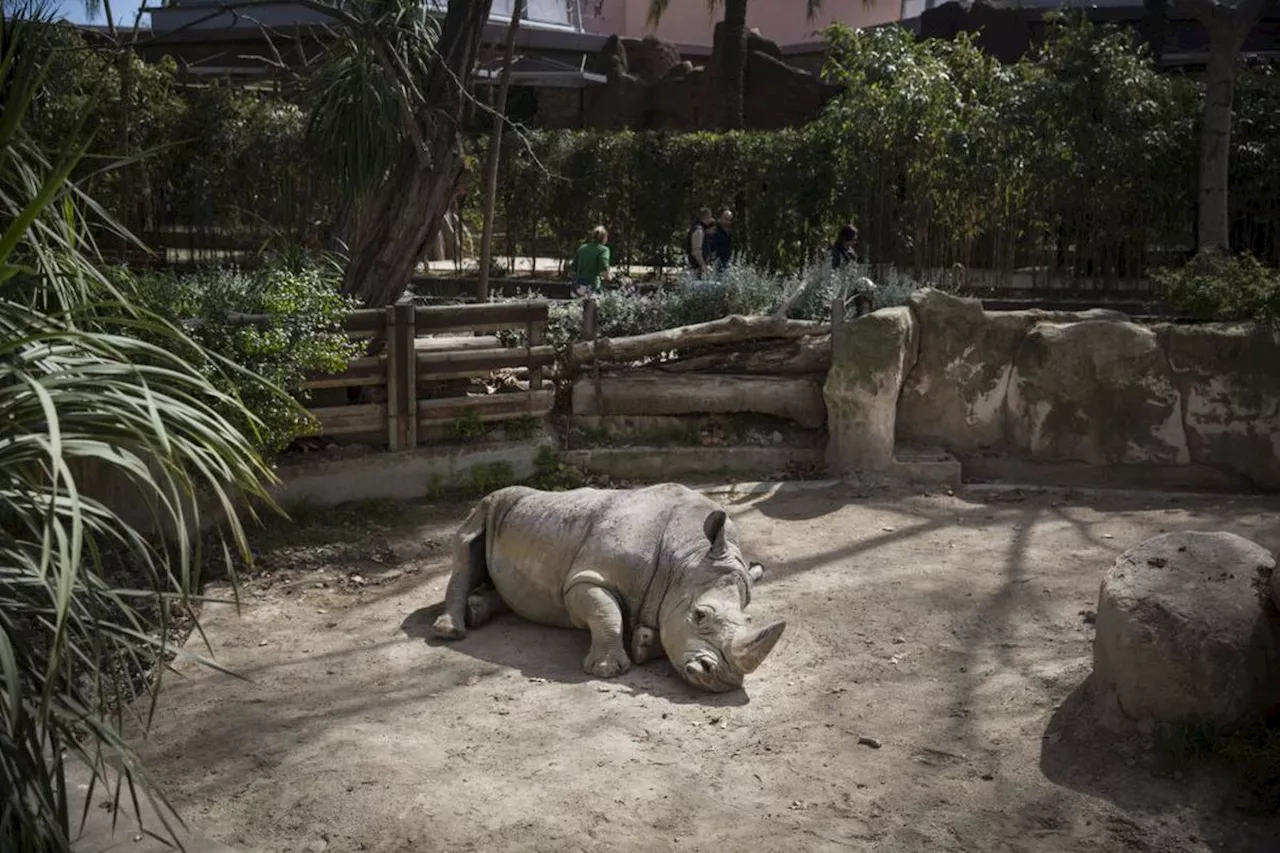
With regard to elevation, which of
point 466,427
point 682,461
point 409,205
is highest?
point 409,205

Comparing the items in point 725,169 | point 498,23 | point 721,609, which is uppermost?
point 498,23

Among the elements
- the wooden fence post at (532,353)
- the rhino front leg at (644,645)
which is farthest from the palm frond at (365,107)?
the rhino front leg at (644,645)

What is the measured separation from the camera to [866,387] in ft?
31.8

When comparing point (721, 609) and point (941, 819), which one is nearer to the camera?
point (941, 819)

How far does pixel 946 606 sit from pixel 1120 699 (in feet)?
5.85

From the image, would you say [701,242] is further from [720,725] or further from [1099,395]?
[720,725]

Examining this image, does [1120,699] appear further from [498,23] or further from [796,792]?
[498,23]

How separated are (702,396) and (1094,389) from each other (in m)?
2.84

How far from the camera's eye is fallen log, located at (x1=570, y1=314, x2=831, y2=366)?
10344mm

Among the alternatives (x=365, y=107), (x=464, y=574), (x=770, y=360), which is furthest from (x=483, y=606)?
(x=365, y=107)

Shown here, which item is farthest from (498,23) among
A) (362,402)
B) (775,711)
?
(775,711)

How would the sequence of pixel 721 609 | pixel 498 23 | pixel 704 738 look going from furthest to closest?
pixel 498 23, pixel 721 609, pixel 704 738

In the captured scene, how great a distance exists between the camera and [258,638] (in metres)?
7.34

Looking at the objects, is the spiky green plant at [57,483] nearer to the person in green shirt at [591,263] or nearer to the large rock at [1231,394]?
the large rock at [1231,394]
